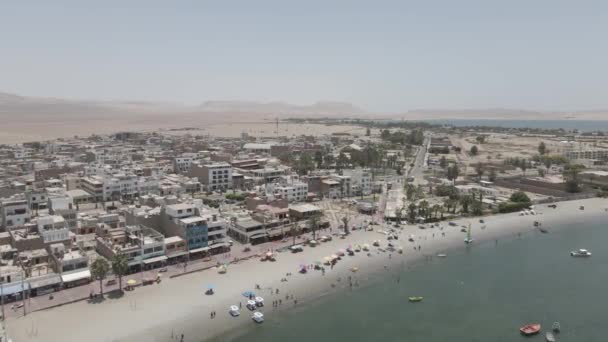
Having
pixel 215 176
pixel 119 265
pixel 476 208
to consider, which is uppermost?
pixel 215 176

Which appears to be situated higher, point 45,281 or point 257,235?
point 257,235

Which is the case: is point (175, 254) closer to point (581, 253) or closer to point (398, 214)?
point (398, 214)

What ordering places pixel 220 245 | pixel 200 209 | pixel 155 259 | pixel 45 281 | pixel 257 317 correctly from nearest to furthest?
pixel 257 317 < pixel 45 281 < pixel 155 259 < pixel 220 245 < pixel 200 209

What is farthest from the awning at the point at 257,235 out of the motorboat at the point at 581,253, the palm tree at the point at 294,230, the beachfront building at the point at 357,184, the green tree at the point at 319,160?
the green tree at the point at 319,160

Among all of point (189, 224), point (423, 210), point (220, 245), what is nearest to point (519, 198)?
point (423, 210)

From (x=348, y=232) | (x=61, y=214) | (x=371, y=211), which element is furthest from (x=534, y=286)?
(x=61, y=214)

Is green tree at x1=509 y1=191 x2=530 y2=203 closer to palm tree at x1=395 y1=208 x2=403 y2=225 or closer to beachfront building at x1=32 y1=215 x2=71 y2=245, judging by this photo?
palm tree at x1=395 y1=208 x2=403 y2=225
